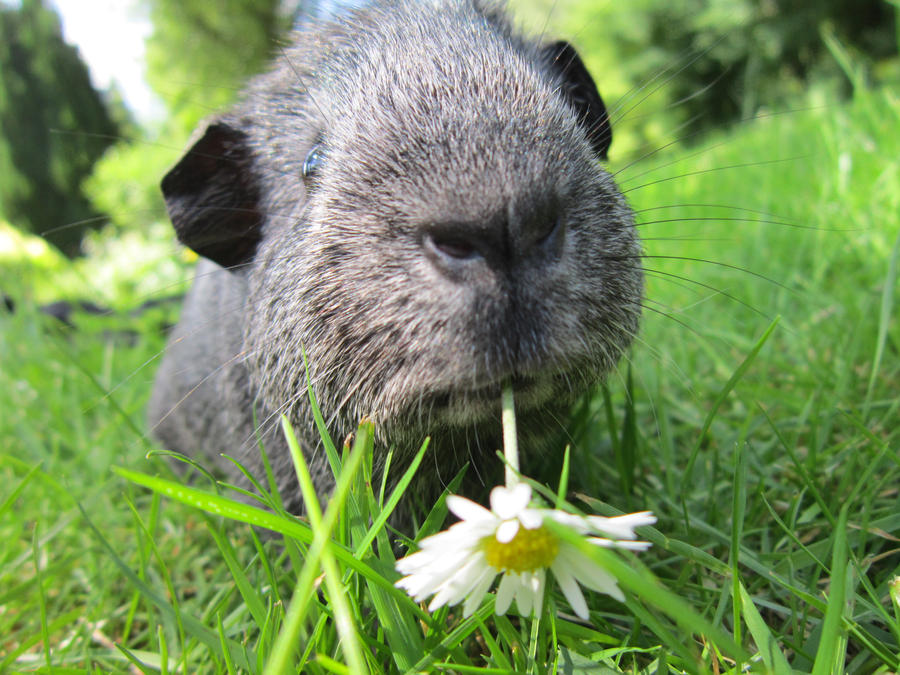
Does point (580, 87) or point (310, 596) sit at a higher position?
point (580, 87)

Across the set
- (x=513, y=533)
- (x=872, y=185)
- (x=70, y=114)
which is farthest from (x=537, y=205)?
(x=70, y=114)

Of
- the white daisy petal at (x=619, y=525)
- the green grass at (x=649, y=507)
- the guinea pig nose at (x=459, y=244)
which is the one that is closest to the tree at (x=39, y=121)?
the green grass at (x=649, y=507)

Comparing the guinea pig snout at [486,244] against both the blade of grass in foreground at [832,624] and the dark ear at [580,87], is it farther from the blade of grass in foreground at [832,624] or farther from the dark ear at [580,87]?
the dark ear at [580,87]

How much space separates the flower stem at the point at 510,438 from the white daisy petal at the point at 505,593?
0.17 meters

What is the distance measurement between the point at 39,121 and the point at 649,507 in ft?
89.1

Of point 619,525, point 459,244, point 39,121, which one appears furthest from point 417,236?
point 39,121

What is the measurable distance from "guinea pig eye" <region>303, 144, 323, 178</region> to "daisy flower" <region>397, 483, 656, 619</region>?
121 cm

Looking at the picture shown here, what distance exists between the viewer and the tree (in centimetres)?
2142

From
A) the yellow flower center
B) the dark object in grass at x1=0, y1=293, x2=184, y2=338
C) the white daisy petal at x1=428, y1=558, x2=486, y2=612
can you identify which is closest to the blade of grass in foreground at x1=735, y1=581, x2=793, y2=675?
the yellow flower center

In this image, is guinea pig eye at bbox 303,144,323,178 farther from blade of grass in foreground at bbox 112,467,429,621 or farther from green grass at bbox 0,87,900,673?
blade of grass in foreground at bbox 112,467,429,621

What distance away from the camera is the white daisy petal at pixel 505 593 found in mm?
1083

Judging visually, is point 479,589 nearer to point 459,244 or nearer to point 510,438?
point 510,438

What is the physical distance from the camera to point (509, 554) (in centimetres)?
101

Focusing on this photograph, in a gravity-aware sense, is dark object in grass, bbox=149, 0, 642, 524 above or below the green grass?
above
